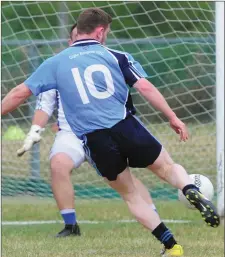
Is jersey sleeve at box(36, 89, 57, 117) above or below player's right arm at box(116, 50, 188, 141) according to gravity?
below

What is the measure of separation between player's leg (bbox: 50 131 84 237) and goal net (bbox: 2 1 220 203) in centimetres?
223

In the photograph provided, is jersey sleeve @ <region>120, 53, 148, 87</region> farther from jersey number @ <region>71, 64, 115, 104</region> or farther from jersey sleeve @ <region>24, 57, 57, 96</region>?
jersey sleeve @ <region>24, 57, 57, 96</region>

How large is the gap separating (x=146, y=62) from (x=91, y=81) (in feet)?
15.1

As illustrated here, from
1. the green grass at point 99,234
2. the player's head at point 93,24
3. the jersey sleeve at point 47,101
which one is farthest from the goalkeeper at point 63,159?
the player's head at point 93,24

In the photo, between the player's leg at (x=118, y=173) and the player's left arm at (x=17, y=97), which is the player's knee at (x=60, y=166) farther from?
the player's left arm at (x=17, y=97)

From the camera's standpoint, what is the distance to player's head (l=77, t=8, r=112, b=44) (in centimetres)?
656

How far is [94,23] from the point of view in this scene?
658 cm

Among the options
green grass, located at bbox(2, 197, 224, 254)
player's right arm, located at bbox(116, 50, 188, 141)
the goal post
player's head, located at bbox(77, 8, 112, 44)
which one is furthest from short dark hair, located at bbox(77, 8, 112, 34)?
the goal post

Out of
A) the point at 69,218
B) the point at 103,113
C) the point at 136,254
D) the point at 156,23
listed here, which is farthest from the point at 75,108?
the point at 156,23

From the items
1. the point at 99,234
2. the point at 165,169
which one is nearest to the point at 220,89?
the point at 99,234

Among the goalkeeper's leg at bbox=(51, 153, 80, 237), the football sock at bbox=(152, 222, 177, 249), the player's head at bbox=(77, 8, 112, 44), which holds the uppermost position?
the player's head at bbox=(77, 8, 112, 44)

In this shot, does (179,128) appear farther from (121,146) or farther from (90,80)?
(90,80)

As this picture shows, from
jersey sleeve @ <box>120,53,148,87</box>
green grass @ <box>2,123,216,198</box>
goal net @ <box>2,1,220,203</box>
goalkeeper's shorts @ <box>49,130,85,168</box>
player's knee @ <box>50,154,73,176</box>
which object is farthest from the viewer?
green grass @ <box>2,123,216,198</box>

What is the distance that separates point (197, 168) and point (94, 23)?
4704 mm
